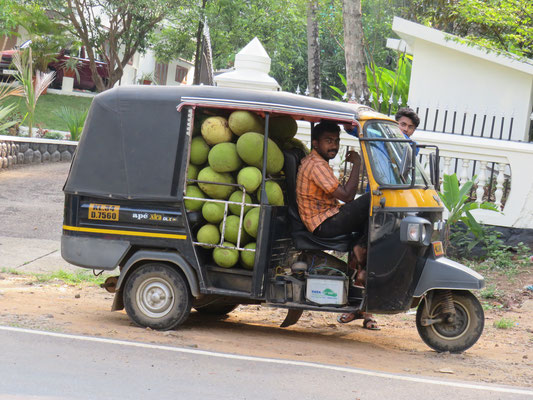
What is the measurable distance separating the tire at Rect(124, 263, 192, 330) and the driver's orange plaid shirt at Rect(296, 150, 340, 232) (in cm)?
125

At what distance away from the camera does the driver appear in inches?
281

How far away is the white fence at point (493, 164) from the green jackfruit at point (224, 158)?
404cm

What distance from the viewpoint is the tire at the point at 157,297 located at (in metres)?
7.24

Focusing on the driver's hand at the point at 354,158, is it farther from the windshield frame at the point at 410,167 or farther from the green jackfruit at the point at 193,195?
the green jackfruit at the point at 193,195

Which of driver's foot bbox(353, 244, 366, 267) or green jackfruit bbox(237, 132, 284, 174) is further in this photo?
driver's foot bbox(353, 244, 366, 267)

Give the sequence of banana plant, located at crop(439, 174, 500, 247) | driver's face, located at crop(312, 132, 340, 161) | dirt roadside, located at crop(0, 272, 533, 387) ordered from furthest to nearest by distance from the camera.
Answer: banana plant, located at crop(439, 174, 500, 247) → driver's face, located at crop(312, 132, 340, 161) → dirt roadside, located at crop(0, 272, 533, 387)

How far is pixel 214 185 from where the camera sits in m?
7.14

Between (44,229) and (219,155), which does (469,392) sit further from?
(44,229)

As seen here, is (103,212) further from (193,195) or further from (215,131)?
(215,131)

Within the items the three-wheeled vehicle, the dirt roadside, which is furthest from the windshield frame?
the dirt roadside

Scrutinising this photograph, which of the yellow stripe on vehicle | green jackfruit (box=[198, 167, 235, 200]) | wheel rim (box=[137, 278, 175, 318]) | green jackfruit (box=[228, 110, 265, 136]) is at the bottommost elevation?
wheel rim (box=[137, 278, 175, 318])

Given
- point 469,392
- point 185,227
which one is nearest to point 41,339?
point 185,227

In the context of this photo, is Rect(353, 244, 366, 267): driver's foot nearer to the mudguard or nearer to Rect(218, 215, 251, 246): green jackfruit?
Rect(218, 215, 251, 246): green jackfruit

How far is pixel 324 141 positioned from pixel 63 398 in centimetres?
348
